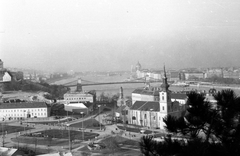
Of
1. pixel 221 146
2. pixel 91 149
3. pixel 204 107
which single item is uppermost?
pixel 204 107

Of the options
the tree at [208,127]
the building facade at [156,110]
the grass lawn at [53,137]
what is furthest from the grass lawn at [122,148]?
the tree at [208,127]

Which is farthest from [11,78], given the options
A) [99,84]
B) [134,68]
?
[134,68]

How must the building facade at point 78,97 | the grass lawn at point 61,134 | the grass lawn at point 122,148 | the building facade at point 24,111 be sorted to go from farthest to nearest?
the building facade at point 78,97
the building facade at point 24,111
the grass lawn at point 61,134
the grass lawn at point 122,148

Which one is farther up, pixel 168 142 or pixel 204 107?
pixel 204 107

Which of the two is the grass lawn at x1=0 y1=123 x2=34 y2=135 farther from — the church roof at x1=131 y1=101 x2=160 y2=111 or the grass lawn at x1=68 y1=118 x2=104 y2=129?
the church roof at x1=131 y1=101 x2=160 y2=111

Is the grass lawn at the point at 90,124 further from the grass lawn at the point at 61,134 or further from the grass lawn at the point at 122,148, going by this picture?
the grass lawn at the point at 122,148

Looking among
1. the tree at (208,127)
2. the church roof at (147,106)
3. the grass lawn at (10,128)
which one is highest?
the tree at (208,127)

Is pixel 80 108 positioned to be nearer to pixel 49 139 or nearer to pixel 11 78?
pixel 49 139

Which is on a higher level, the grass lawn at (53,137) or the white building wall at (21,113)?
the white building wall at (21,113)
